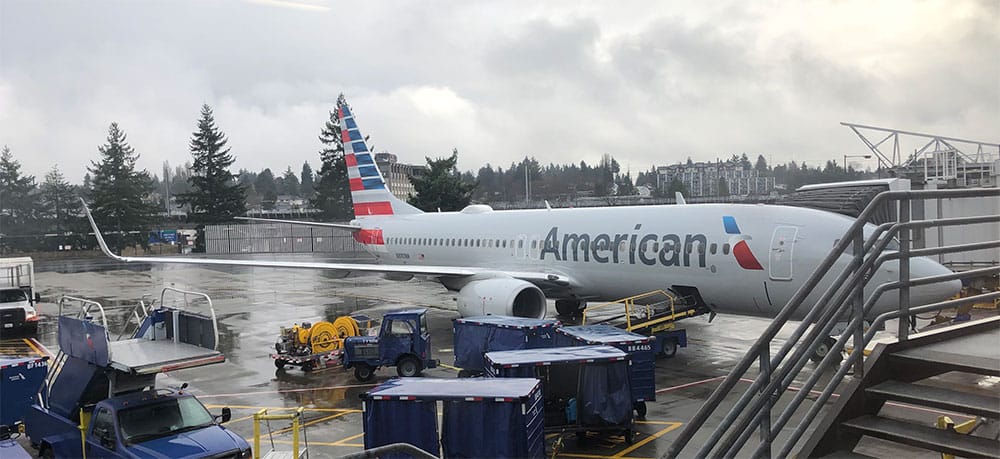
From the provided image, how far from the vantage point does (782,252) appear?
49.3 feet

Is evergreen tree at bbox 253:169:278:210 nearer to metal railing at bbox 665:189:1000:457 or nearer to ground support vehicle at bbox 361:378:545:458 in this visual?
ground support vehicle at bbox 361:378:545:458

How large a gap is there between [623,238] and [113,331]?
17259mm

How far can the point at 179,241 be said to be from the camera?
231 feet

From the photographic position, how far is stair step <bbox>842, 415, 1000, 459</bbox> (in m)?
3.74

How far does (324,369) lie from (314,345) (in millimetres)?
647

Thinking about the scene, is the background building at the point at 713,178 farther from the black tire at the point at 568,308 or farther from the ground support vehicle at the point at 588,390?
the ground support vehicle at the point at 588,390

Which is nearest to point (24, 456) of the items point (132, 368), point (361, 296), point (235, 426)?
point (132, 368)

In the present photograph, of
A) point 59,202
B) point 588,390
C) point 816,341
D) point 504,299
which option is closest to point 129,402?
point 588,390

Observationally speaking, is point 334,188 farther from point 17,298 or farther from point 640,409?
point 640,409

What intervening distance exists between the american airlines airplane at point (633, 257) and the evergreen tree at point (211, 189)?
4928 centimetres

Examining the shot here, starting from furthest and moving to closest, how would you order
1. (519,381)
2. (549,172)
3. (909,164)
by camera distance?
(549,172) < (909,164) < (519,381)

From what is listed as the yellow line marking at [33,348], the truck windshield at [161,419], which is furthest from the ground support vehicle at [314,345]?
the yellow line marking at [33,348]

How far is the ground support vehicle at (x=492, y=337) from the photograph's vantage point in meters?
14.0

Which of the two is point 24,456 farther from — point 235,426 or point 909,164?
point 909,164
